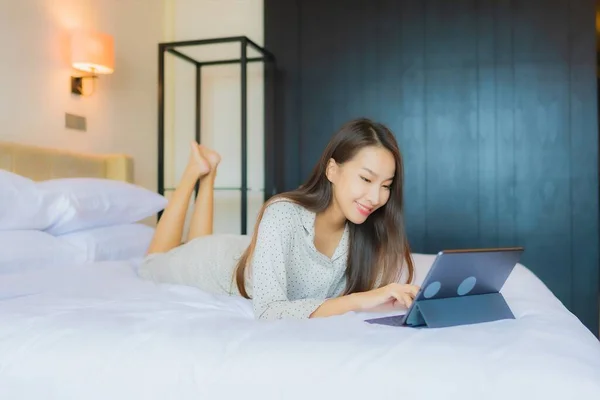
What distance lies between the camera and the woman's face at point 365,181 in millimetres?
1393

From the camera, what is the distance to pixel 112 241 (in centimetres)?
208

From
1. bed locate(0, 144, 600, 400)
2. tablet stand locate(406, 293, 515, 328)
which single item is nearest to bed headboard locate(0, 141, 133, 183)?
bed locate(0, 144, 600, 400)

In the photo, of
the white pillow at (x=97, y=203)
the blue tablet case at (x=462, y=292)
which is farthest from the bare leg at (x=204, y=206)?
the blue tablet case at (x=462, y=292)

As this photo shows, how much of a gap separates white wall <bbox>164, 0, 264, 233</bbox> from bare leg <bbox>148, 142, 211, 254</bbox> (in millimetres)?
1271

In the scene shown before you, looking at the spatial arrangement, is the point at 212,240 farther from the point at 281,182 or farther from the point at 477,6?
the point at 477,6

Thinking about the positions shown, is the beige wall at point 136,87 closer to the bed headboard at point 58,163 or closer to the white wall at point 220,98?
the white wall at point 220,98

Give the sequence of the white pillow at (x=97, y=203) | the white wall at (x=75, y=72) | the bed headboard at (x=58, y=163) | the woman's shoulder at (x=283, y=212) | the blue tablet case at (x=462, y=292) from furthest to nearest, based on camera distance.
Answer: the white wall at (x=75, y=72) < the bed headboard at (x=58, y=163) < the white pillow at (x=97, y=203) < the woman's shoulder at (x=283, y=212) < the blue tablet case at (x=462, y=292)

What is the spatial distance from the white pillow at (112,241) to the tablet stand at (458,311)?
125cm

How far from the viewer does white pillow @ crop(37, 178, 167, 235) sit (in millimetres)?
1931

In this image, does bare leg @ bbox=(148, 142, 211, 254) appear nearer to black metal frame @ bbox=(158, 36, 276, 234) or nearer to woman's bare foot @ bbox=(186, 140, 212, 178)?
woman's bare foot @ bbox=(186, 140, 212, 178)

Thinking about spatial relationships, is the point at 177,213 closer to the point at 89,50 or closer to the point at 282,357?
the point at 89,50

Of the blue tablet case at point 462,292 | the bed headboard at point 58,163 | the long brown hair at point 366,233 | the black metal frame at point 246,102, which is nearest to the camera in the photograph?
the blue tablet case at point 462,292

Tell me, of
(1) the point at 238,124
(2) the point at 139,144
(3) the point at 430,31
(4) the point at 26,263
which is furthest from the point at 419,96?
(4) the point at 26,263

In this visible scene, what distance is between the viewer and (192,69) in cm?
376
